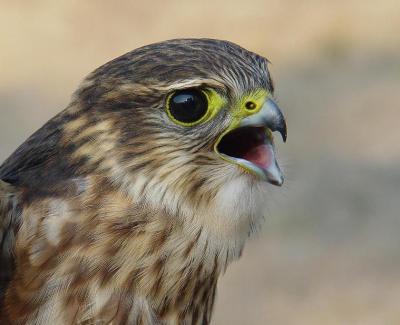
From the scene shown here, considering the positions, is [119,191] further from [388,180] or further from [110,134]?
[388,180]

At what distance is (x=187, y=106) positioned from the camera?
160 inches

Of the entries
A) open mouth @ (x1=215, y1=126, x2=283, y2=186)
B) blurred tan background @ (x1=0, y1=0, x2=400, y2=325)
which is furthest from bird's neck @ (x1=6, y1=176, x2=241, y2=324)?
blurred tan background @ (x1=0, y1=0, x2=400, y2=325)

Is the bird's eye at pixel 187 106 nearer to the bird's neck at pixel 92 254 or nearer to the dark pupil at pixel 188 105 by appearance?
the dark pupil at pixel 188 105

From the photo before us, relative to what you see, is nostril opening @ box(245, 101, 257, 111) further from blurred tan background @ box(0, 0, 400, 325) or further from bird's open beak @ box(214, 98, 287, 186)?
blurred tan background @ box(0, 0, 400, 325)

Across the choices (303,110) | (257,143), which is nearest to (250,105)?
(257,143)

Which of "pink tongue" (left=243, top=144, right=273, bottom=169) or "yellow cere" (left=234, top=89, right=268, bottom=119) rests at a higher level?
"yellow cere" (left=234, top=89, right=268, bottom=119)

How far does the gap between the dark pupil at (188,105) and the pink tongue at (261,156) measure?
0.24m

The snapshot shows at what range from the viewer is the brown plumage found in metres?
4.05

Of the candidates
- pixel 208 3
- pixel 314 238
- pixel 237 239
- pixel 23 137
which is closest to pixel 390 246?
pixel 314 238

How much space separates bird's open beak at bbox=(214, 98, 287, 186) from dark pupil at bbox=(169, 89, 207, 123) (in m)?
0.13

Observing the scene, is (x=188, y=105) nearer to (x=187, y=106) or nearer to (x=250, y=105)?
(x=187, y=106)

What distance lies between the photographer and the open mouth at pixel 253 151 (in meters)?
4.04

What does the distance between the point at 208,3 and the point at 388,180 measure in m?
4.00

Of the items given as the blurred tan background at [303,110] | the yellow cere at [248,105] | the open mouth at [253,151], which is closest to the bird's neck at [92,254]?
the open mouth at [253,151]
